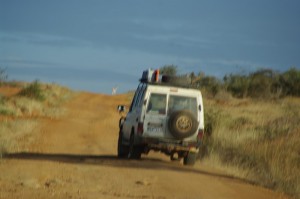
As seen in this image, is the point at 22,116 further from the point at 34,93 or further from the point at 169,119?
the point at 169,119

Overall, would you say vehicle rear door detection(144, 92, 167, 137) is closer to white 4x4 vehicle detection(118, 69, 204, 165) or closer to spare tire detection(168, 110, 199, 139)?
white 4x4 vehicle detection(118, 69, 204, 165)

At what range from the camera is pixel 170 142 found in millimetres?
19578

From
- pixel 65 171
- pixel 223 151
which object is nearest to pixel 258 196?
pixel 65 171

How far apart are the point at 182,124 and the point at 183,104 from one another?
67cm

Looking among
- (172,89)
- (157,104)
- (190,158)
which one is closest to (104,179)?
(157,104)

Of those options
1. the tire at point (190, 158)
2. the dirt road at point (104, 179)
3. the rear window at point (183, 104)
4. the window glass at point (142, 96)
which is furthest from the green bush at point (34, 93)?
the rear window at point (183, 104)

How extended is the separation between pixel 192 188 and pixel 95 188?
6.91ft

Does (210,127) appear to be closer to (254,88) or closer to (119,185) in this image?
(119,185)

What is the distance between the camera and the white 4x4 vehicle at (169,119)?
1938 centimetres

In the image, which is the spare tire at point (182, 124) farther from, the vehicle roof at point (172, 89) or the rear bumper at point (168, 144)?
the vehicle roof at point (172, 89)

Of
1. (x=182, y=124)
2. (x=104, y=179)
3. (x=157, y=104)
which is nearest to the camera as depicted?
(x=104, y=179)

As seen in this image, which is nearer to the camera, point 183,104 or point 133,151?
point 183,104

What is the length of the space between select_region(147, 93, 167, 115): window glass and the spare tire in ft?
1.46

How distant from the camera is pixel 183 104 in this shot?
19.8m
